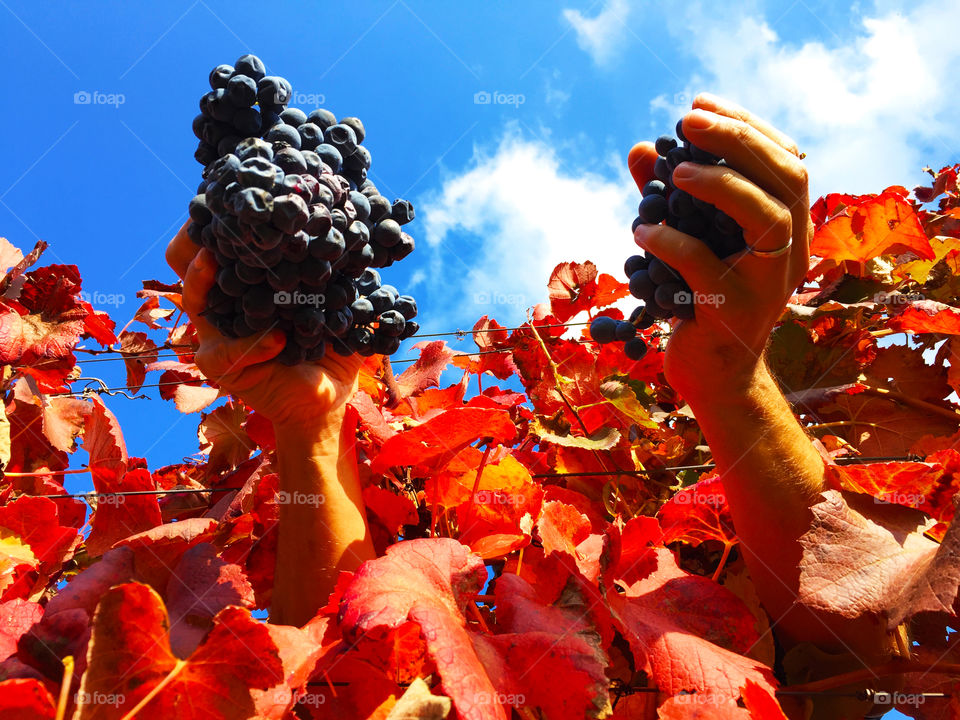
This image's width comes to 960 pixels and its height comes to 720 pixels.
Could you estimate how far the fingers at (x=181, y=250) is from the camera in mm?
1235

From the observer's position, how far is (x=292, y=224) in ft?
3.36

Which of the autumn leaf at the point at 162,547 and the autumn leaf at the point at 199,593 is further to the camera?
the autumn leaf at the point at 162,547

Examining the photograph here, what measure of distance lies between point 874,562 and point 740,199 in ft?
1.74

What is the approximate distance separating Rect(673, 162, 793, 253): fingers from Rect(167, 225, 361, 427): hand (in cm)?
71

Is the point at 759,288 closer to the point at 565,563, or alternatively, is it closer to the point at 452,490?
the point at 565,563

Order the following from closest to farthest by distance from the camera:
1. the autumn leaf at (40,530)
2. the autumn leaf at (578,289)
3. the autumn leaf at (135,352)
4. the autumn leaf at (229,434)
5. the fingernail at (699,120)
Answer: the fingernail at (699,120) < the autumn leaf at (40,530) < the autumn leaf at (229,434) < the autumn leaf at (578,289) < the autumn leaf at (135,352)

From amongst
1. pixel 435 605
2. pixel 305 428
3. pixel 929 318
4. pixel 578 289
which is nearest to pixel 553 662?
pixel 435 605

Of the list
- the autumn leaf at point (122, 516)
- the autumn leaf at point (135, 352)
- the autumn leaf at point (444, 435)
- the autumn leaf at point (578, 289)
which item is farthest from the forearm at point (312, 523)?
the autumn leaf at point (135, 352)

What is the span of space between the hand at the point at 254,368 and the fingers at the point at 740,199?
71cm

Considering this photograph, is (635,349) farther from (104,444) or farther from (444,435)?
(104,444)

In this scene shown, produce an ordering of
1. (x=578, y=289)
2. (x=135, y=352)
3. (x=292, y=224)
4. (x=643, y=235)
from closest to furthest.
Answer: (x=292, y=224) < (x=643, y=235) < (x=578, y=289) < (x=135, y=352)

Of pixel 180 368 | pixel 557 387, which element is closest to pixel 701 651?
pixel 557 387

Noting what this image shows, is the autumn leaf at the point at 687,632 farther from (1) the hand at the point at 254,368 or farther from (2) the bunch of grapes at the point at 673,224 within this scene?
(1) the hand at the point at 254,368

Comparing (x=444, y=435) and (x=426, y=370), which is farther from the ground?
(x=426, y=370)
